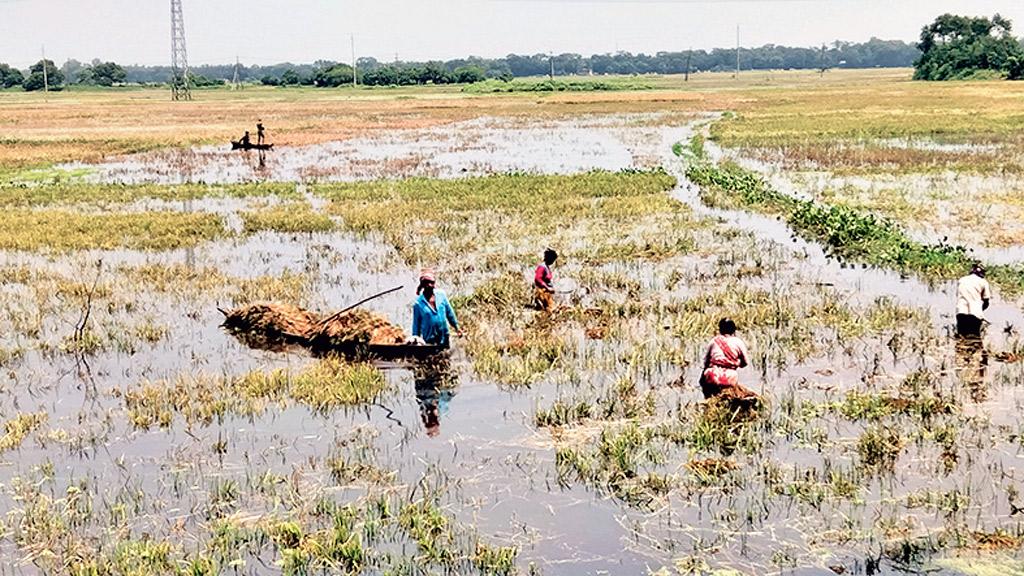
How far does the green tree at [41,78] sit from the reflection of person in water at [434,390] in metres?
132

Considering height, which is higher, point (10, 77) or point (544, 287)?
point (10, 77)

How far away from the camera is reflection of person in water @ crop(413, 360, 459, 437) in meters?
10.2

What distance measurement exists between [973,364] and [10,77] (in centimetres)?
15361

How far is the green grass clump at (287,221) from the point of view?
22.4 m

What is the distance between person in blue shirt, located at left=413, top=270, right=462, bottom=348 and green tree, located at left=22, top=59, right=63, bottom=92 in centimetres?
13115

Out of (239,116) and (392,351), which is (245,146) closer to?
(239,116)

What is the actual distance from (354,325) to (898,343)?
22.8ft

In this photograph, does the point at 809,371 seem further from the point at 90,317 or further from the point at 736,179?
the point at 736,179

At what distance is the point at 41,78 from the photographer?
13038 centimetres

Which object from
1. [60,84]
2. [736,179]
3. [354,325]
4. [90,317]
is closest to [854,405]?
[354,325]

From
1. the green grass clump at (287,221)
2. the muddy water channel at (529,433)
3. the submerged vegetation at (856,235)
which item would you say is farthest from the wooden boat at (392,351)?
the green grass clump at (287,221)

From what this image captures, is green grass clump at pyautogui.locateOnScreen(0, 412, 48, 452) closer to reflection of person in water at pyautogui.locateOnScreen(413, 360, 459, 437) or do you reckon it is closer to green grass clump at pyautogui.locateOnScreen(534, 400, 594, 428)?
reflection of person in water at pyautogui.locateOnScreen(413, 360, 459, 437)

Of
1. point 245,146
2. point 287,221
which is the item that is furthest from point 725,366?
point 245,146

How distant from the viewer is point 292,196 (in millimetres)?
28016
